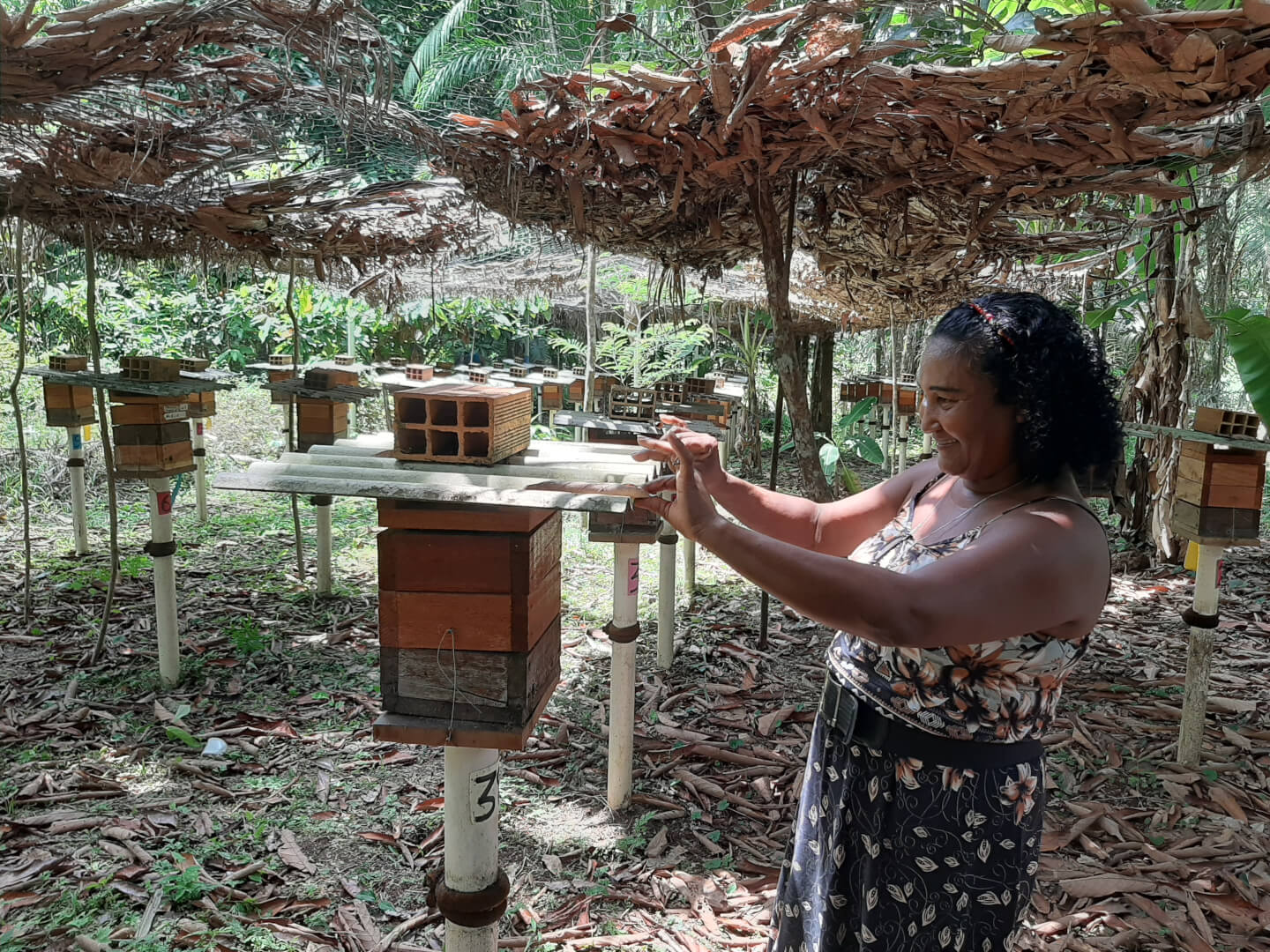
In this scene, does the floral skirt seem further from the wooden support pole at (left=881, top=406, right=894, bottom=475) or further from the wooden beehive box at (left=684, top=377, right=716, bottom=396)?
the wooden support pole at (left=881, top=406, right=894, bottom=475)

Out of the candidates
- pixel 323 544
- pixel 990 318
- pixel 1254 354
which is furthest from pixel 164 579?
pixel 1254 354

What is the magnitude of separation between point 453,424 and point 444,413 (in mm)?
38

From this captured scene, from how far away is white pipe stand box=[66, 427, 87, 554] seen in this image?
24.3 ft

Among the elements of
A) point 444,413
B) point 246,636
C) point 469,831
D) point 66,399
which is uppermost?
point 444,413

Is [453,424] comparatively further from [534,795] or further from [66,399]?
[66,399]

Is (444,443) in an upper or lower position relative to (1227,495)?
upper

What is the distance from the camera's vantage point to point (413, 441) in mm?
2043

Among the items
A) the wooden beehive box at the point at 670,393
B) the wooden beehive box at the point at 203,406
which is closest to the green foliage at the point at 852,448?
the wooden beehive box at the point at 670,393

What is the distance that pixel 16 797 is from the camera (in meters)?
3.97

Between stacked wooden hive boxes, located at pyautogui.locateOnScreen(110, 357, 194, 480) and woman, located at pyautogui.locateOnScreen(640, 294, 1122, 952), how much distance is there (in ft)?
14.7

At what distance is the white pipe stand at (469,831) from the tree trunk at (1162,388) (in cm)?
656

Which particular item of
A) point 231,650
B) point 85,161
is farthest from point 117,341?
point 85,161

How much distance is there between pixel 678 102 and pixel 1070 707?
427 cm

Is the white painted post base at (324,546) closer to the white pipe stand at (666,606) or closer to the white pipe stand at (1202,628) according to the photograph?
the white pipe stand at (666,606)
